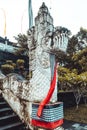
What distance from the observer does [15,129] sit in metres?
5.49

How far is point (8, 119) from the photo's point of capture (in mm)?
Answer: 5629

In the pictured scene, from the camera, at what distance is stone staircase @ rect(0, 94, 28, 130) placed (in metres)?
5.44

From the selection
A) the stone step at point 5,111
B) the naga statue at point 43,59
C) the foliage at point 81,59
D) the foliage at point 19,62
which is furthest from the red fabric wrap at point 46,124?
the foliage at point 81,59

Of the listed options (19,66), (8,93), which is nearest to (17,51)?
(19,66)

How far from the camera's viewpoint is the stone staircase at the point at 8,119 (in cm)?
544

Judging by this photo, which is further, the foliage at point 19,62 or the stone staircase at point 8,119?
the foliage at point 19,62

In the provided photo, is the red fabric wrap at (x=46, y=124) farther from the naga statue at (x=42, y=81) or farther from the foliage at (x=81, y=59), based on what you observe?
the foliage at (x=81, y=59)

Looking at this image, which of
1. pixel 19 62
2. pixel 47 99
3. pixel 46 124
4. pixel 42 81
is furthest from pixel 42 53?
pixel 19 62

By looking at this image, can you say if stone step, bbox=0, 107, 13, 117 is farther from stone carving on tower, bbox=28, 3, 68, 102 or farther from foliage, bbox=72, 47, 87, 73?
foliage, bbox=72, 47, 87, 73

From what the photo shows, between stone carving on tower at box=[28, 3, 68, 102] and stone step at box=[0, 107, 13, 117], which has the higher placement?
stone carving on tower at box=[28, 3, 68, 102]

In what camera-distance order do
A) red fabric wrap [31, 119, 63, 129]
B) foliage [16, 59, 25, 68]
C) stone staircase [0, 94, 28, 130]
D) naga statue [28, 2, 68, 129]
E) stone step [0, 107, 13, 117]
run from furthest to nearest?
foliage [16, 59, 25, 68] → stone step [0, 107, 13, 117] → stone staircase [0, 94, 28, 130] → naga statue [28, 2, 68, 129] → red fabric wrap [31, 119, 63, 129]

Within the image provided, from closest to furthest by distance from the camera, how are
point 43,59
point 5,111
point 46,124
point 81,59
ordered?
point 46,124, point 43,59, point 5,111, point 81,59

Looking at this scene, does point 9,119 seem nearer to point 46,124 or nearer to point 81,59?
point 46,124

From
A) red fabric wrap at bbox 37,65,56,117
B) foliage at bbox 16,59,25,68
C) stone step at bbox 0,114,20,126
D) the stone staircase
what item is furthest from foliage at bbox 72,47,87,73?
red fabric wrap at bbox 37,65,56,117
